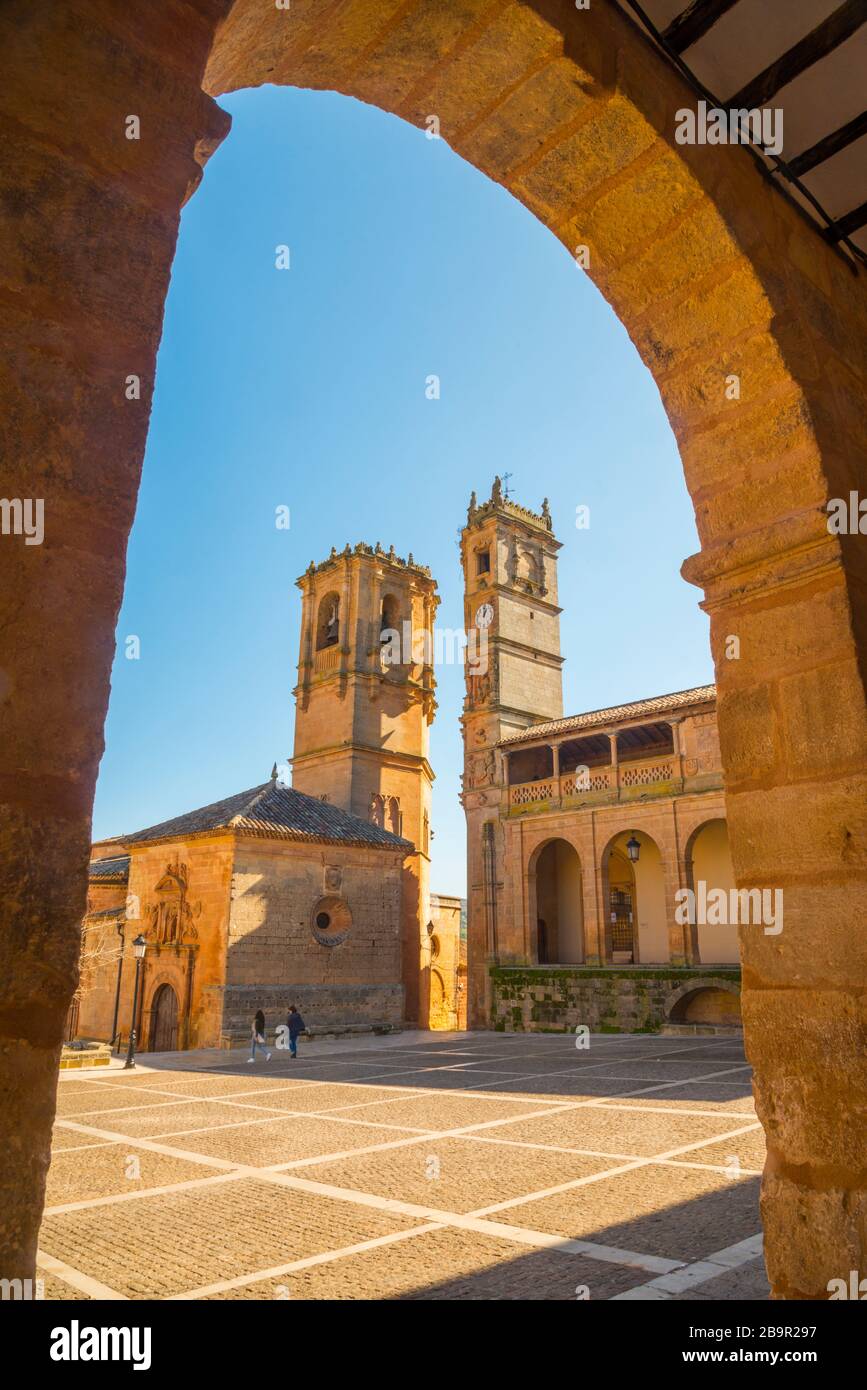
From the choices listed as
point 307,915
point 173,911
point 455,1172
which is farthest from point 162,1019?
point 455,1172

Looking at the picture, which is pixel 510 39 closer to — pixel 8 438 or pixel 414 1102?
pixel 8 438

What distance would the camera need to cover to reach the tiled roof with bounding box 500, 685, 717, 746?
77.9 feet

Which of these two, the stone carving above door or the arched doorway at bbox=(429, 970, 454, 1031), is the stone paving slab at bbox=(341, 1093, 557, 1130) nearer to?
the stone carving above door

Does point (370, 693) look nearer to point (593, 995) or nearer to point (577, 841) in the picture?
point (577, 841)

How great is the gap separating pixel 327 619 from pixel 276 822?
15.8 meters

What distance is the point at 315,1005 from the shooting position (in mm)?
21656

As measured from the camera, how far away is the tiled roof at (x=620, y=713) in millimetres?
23734

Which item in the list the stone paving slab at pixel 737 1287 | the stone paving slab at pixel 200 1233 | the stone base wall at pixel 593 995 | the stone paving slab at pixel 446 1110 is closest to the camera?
the stone paving slab at pixel 737 1287

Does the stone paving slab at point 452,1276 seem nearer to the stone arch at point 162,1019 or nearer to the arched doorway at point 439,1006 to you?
the stone arch at point 162,1019

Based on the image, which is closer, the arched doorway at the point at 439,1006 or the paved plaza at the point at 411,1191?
the paved plaza at the point at 411,1191

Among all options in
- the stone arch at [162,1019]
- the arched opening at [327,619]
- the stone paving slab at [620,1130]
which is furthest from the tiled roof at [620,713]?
the stone paving slab at [620,1130]

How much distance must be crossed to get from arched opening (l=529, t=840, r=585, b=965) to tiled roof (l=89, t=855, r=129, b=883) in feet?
43.2

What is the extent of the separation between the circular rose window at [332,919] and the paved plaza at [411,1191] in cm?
946

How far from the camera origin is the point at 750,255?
3.19m
